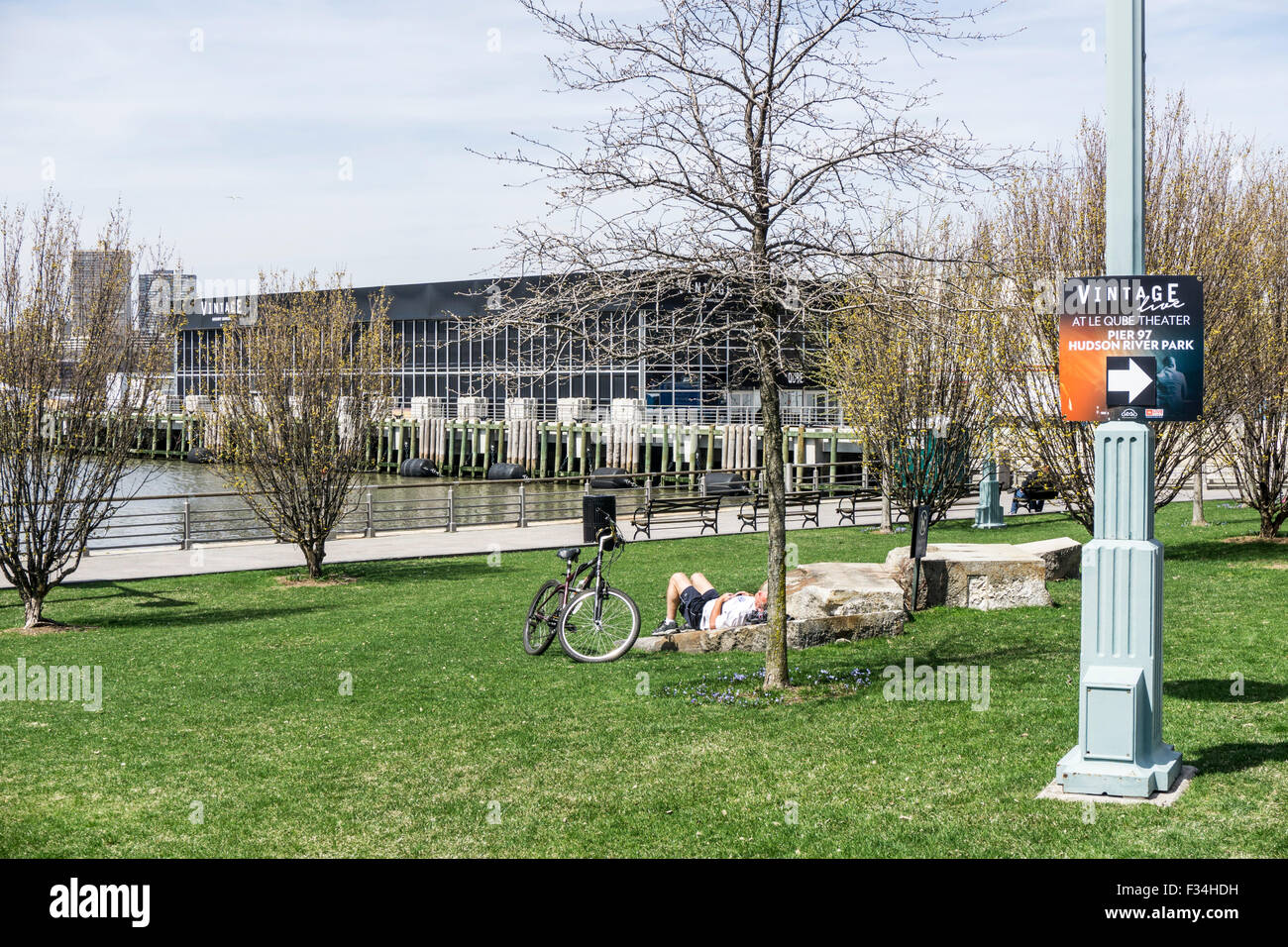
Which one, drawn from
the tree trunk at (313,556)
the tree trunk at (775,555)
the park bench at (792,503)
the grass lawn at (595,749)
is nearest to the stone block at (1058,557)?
the grass lawn at (595,749)

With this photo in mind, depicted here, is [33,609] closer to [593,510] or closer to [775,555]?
[775,555]

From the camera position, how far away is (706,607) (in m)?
12.1

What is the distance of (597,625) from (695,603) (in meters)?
1.19

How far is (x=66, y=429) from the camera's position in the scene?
1467 centimetres

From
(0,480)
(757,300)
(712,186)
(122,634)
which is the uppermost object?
(712,186)

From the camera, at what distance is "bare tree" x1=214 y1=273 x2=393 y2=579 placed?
1903 centimetres

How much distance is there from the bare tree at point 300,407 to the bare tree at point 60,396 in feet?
12.2

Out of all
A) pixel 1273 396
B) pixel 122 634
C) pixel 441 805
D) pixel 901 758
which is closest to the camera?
pixel 441 805

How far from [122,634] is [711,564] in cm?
905

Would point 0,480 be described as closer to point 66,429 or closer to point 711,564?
point 66,429

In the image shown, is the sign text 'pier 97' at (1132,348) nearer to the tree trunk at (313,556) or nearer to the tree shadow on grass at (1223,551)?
the tree shadow on grass at (1223,551)

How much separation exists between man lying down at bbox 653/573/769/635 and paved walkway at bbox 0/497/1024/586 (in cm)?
948

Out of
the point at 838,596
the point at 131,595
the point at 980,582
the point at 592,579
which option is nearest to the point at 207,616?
the point at 131,595

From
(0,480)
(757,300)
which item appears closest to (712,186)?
(757,300)
